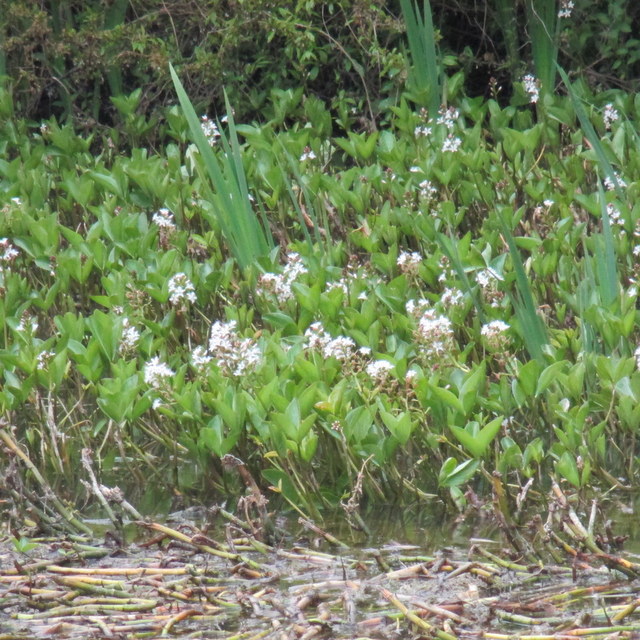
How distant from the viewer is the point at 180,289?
388 centimetres

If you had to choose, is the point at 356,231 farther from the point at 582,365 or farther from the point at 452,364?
the point at 582,365

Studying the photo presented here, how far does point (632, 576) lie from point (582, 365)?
743 mm

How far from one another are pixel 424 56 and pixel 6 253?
2417 millimetres

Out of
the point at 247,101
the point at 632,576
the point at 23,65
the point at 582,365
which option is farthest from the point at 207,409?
the point at 23,65

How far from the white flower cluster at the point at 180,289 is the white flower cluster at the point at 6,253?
0.76m

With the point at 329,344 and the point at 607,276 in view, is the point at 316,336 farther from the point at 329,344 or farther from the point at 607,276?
the point at 607,276

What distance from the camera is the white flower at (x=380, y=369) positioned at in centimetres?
314

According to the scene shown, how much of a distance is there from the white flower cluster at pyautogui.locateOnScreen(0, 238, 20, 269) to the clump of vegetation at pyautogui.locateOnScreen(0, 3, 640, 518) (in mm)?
19

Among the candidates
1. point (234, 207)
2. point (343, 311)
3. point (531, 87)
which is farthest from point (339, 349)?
point (531, 87)

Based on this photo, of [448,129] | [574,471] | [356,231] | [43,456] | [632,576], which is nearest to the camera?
[632,576]

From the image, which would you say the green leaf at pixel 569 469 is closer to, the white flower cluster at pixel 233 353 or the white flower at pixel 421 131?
the white flower cluster at pixel 233 353

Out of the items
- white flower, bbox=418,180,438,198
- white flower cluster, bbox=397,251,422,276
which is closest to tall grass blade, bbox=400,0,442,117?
white flower, bbox=418,180,438,198

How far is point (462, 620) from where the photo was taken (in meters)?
2.33

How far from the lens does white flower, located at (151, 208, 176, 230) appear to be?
15.0ft
